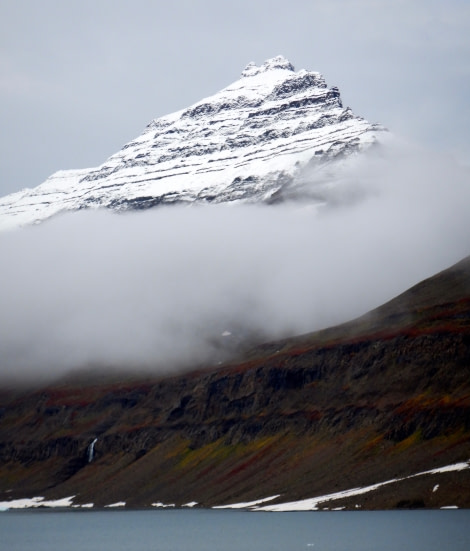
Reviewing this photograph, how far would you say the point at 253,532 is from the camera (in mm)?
125125

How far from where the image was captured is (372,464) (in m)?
166

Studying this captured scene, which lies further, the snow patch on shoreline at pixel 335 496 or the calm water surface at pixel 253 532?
the snow patch on shoreline at pixel 335 496

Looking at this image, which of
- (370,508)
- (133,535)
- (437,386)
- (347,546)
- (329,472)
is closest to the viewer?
(347,546)

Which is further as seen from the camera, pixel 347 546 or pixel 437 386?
pixel 437 386

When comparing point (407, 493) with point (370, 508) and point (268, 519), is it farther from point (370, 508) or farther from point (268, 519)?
point (268, 519)

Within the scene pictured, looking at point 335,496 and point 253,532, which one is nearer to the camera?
point 253,532

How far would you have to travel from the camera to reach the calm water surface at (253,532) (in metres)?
104

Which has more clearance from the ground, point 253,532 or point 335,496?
point 253,532

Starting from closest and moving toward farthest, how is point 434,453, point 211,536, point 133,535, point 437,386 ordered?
1. point 211,536
2. point 133,535
3. point 434,453
4. point 437,386

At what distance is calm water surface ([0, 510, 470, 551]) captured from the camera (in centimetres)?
10425

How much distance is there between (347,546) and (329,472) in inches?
2731

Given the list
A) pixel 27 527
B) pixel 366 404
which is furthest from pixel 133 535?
pixel 366 404

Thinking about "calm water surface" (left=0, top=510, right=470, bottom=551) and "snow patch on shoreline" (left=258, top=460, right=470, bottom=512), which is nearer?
"calm water surface" (left=0, top=510, right=470, bottom=551)

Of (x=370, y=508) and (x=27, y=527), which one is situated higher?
(x=27, y=527)
